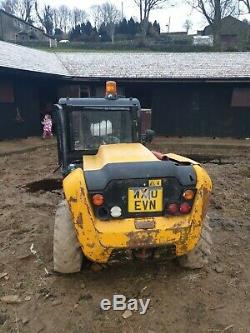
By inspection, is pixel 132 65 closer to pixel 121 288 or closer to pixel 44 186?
pixel 44 186

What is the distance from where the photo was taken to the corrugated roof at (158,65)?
16.2 metres

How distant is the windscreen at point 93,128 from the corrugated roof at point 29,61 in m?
8.68

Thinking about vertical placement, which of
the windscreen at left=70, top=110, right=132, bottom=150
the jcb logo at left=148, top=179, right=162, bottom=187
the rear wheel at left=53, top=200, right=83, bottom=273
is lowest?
the rear wheel at left=53, top=200, right=83, bottom=273

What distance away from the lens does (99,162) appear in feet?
14.6

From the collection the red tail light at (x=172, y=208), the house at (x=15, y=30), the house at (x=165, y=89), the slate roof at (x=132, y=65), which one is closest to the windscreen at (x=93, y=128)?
the red tail light at (x=172, y=208)

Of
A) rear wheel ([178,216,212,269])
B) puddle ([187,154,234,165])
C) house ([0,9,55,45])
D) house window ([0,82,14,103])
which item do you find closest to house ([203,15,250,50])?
house ([0,9,55,45])

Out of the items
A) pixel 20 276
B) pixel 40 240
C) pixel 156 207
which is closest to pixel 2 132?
pixel 40 240

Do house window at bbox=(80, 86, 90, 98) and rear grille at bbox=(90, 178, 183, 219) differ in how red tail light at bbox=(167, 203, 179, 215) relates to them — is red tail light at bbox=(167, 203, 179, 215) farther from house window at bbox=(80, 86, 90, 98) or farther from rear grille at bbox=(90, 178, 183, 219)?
house window at bbox=(80, 86, 90, 98)

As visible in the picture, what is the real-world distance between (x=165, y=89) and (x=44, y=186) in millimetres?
10019

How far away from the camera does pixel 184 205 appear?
3902 mm

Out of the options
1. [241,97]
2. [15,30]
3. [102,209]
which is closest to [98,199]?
[102,209]

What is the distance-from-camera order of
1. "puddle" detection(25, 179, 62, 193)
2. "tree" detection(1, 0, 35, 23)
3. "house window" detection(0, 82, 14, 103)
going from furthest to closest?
"tree" detection(1, 0, 35, 23)
"house window" detection(0, 82, 14, 103)
"puddle" detection(25, 179, 62, 193)

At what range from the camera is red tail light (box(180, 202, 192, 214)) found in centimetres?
390

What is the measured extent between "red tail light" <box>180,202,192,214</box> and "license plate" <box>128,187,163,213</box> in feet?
0.80
